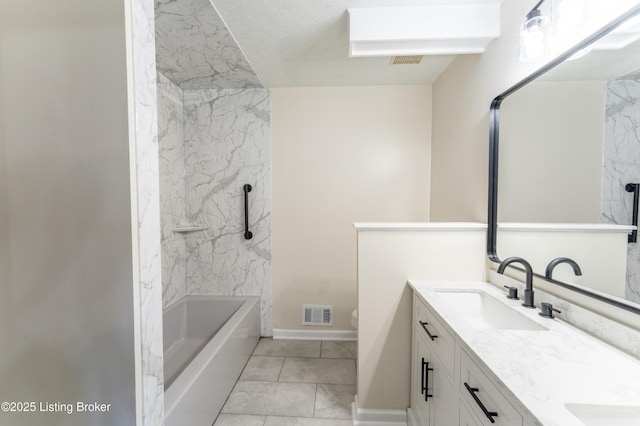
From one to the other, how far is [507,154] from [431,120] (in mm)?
1290

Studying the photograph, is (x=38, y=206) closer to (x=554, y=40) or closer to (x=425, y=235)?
(x=425, y=235)

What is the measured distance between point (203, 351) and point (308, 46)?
2.37 m

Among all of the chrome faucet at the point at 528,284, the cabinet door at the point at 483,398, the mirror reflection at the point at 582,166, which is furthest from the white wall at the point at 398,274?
the cabinet door at the point at 483,398

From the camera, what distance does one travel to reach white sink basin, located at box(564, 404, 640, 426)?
24.5 inches

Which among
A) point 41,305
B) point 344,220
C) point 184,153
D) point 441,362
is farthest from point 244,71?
point 441,362

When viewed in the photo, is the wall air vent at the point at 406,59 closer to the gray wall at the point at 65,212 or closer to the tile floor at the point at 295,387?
the gray wall at the point at 65,212

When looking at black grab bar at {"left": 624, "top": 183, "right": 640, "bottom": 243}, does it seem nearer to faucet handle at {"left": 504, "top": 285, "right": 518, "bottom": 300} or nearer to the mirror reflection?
the mirror reflection

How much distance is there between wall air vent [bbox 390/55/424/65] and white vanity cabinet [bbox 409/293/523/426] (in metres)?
1.87

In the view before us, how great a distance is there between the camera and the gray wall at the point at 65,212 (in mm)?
472

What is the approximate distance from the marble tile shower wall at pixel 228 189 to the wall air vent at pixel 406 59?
4.25 ft

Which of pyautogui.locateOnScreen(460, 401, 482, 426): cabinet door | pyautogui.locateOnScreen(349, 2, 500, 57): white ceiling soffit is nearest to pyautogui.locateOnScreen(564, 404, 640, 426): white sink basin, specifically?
pyautogui.locateOnScreen(460, 401, 482, 426): cabinet door

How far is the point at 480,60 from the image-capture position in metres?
1.76

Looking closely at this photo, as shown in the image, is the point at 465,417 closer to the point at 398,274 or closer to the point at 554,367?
the point at 554,367

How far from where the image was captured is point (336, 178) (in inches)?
104
